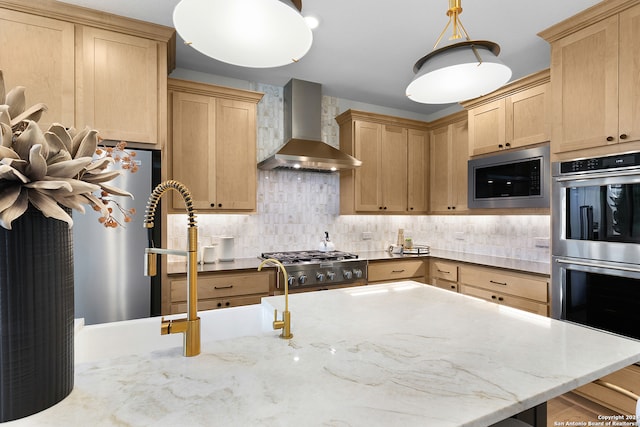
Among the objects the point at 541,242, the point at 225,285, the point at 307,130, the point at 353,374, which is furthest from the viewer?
the point at 307,130

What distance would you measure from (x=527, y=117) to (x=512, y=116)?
150 mm

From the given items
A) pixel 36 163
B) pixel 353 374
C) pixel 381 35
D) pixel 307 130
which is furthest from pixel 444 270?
pixel 36 163

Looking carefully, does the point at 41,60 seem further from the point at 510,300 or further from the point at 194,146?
the point at 510,300

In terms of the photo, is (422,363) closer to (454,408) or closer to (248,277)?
(454,408)

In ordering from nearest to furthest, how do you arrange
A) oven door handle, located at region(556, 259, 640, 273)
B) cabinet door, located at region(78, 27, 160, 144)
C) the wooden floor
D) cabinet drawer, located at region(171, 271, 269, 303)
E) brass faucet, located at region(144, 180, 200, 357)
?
brass faucet, located at region(144, 180, 200, 357) < oven door handle, located at region(556, 259, 640, 273) < the wooden floor < cabinet door, located at region(78, 27, 160, 144) < cabinet drawer, located at region(171, 271, 269, 303)

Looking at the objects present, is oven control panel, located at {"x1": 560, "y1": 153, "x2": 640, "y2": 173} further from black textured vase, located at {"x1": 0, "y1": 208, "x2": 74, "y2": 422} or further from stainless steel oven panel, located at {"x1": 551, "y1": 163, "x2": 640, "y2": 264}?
black textured vase, located at {"x1": 0, "y1": 208, "x2": 74, "y2": 422}

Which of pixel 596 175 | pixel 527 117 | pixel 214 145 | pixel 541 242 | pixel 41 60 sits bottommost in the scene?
pixel 541 242

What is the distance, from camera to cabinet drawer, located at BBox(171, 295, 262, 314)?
8.34 feet

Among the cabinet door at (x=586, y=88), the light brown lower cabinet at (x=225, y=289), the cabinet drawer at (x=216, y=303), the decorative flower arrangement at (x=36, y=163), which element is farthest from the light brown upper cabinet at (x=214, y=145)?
the cabinet door at (x=586, y=88)

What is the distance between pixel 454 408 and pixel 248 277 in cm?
227

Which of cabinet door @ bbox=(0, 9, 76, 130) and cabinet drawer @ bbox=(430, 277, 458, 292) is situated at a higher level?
cabinet door @ bbox=(0, 9, 76, 130)

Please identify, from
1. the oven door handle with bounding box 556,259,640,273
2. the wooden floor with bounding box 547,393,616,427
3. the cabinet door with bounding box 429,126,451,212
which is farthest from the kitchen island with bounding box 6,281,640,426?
the cabinet door with bounding box 429,126,451,212

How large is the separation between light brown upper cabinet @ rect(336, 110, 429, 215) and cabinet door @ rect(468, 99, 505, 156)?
29.3 inches

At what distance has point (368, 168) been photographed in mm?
3744
